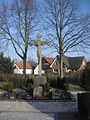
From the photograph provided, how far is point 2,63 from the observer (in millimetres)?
32750

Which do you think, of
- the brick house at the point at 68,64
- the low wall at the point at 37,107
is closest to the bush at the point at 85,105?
the low wall at the point at 37,107

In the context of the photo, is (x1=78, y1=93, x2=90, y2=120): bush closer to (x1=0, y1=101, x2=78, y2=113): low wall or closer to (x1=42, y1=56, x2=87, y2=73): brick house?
(x1=0, y1=101, x2=78, y2=113): low wall

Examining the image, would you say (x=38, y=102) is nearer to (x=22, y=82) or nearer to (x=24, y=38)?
(x=22, y=82)

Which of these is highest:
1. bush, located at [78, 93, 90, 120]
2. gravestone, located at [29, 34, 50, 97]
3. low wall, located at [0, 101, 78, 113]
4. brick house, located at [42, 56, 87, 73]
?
brick house, located at [42, 56, 87, 73]

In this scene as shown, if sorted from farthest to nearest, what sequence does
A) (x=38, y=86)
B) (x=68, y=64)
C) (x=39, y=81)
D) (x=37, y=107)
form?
(x=68, y=64)
(x=39, y=81)
(x=38, y=86)
(x=37, y=107)

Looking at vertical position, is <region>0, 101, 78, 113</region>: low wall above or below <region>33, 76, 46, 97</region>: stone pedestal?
below

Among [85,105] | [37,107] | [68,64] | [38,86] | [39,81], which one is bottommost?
[37,107]

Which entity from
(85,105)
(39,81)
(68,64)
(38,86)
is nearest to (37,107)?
(85,105)

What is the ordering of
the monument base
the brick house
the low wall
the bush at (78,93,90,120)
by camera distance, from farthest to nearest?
1. the brick house
2. the monument base
3. the low wall
4. the bush at (78,93,90,120)

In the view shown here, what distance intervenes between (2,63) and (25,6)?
44.2 ft

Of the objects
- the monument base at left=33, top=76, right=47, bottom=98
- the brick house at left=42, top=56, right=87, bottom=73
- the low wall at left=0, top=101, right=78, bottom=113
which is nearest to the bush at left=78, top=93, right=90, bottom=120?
the low wall at left=0, top=101, right=78, bottom=113

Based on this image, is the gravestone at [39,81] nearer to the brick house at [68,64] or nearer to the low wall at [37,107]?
the low wall at [37,107]

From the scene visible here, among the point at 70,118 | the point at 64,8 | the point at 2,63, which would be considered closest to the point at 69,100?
the point at 70,118

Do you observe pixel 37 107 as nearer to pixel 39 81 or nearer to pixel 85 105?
pixel 85 105
